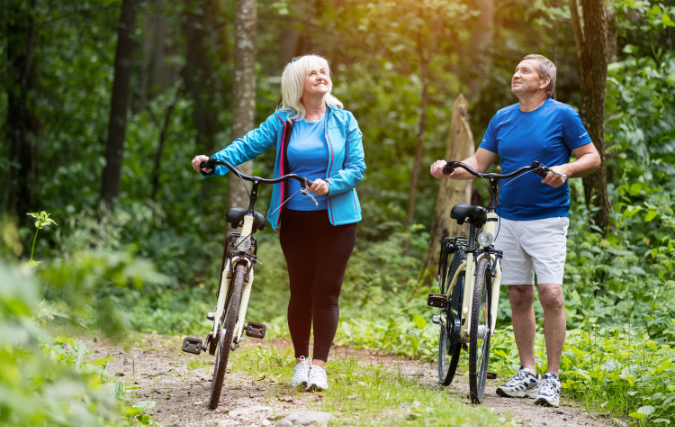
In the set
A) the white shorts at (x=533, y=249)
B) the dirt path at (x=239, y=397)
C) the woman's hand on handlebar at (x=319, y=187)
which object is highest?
the woman's hand on handlebar at (x=319, y=187)

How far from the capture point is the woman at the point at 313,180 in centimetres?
401

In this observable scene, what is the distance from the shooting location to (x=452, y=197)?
7531mm

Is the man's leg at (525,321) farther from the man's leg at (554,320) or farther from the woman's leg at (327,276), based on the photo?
the woman's leg at (327,276)

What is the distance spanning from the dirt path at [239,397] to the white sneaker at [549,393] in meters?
0.05

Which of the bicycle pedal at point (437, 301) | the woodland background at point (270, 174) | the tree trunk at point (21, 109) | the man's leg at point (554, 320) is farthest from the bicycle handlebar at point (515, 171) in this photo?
the tree trunk at point (21, 109)

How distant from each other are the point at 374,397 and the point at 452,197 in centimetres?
415

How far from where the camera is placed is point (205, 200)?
43.8 feet

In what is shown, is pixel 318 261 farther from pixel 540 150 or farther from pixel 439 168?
pixel 540 150

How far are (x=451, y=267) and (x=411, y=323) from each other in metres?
1.90

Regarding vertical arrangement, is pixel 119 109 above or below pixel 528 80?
above

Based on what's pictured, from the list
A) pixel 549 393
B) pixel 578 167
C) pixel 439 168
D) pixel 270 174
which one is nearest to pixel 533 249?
pixel 578 167

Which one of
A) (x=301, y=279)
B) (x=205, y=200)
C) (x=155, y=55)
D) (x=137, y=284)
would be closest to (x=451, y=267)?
(x=301, y=279)

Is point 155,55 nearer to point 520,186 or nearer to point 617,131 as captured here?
point 617,131

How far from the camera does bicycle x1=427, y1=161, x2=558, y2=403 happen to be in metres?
3.71
